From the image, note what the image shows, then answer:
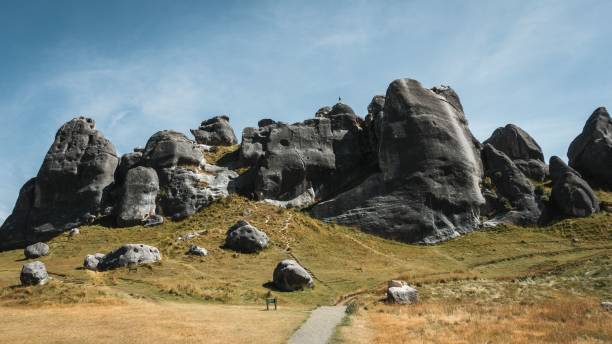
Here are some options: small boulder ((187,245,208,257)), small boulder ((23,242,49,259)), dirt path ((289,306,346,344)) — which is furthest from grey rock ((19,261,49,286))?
small boulder ((23,242,49,259))

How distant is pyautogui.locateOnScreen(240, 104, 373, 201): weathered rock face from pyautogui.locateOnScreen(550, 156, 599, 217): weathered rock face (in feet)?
84.9

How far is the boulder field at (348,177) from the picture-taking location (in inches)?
2778

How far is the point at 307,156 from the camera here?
80.9m

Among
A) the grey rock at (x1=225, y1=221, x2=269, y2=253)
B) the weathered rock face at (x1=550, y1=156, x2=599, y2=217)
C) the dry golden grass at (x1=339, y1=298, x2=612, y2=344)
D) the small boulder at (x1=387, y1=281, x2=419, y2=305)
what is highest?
the weathered rock face at (x1=550, y1=156, x2=599, y2=217)

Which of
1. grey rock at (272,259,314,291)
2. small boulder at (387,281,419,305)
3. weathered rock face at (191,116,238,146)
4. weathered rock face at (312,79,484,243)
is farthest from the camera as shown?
weathered rock face at (191,116,238,146)

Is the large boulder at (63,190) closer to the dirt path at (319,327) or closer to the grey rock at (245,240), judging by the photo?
the grey rock at (245,240)

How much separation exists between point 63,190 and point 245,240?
3462cm

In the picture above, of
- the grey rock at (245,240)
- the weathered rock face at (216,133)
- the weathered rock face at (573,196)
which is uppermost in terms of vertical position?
the weathered rock face at (216,133)

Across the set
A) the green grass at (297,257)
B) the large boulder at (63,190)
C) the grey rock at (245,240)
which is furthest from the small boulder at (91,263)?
the large boulder at (63,190)

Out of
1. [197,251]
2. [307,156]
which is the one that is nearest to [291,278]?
[197,251]

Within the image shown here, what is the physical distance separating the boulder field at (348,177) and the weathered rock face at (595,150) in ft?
0.64

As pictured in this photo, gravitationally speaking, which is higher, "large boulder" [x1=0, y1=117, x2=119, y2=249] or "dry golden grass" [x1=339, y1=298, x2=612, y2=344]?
"large boulder" [x1=0, y1=117, x2=119, y2=249]

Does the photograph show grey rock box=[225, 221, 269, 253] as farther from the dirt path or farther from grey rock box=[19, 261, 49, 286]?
grey rock box=[19, 261, 49, 286]

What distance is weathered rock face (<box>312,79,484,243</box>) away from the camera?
68.8 metres
